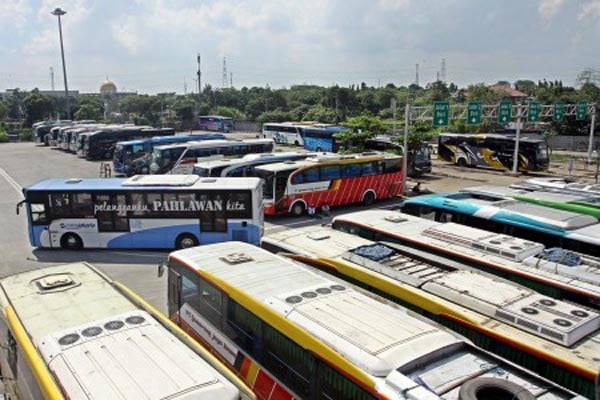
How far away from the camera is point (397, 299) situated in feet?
23.3

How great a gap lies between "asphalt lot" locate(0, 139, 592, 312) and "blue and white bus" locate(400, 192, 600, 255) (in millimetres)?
6322

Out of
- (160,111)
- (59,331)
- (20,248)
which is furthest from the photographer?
(160,111)

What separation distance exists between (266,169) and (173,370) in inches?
542

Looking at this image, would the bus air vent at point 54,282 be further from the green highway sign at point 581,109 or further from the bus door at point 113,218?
the green highway sign at point 581,109

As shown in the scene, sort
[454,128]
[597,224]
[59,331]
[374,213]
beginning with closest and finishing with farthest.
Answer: [59,331] → [597,224] → [374,213] → [454,128]

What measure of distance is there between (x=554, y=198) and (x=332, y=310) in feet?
31.7

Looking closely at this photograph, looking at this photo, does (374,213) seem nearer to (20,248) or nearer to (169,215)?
(169,215)

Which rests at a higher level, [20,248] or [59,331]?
[59,331]

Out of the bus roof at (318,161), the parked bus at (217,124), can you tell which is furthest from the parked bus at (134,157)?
the parked bus at (217,124)

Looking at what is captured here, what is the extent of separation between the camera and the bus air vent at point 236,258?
7196 mm

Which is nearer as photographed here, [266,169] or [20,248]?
[20,248]

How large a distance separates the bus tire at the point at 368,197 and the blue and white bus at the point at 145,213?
24.8 feet

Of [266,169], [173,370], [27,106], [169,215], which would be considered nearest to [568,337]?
[173,370]

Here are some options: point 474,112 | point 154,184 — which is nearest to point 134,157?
point 154,184
